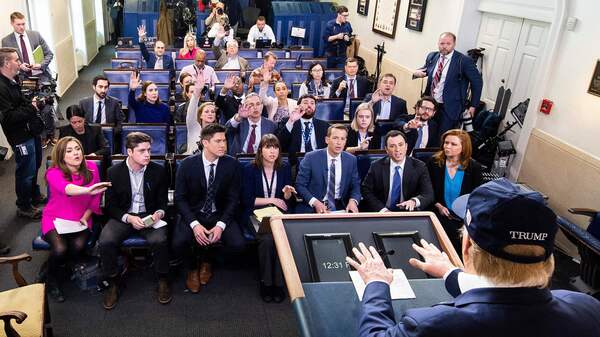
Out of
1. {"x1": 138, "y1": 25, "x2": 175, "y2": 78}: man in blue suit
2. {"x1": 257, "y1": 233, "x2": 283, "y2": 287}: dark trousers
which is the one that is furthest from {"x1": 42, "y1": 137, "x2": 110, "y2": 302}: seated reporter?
{"x1": 138, "y1": 25, "x2": 175, "y2": 78}: man in blue suit

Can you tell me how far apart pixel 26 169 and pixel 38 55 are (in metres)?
2.67

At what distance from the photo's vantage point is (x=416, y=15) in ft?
25.3

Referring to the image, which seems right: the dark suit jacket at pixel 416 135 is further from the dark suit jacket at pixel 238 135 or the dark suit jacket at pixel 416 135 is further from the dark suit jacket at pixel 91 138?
the dark suit jacket at pixel 91 138

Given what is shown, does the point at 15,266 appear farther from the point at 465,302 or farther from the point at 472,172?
the point at 472,172

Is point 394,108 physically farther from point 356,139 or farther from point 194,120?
point 194,120

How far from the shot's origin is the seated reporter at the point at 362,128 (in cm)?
449

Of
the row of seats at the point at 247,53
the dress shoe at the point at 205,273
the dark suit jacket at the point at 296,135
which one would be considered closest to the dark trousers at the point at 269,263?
the dress shoe at the point at 205,273

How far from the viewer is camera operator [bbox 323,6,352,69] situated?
8.90 metres

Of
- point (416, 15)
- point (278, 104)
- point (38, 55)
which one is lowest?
point (278, 104)

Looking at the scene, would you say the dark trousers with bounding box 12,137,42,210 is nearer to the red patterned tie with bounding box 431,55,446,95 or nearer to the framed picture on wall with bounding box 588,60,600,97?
the red patterned tie with bounding box 431,55,446,95

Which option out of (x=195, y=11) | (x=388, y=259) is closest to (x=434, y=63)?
(x=388, y=259)

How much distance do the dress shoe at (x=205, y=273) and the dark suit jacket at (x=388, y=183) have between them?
4.56 feet

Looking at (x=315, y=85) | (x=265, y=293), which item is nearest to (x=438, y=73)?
(x=315, y=85)

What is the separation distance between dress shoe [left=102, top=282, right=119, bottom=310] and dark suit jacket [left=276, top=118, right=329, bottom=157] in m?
1.94
